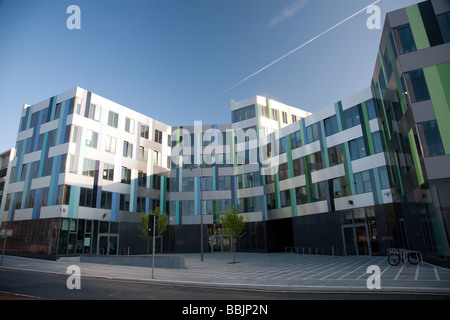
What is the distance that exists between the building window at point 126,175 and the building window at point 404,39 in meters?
32.3

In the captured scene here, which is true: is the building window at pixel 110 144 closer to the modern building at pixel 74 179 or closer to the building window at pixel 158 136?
the modern building at pixel 74 179

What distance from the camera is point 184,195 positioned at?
41.6 meters

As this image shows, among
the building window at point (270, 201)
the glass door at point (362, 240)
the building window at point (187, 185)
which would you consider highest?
the building window at point (187, 185)

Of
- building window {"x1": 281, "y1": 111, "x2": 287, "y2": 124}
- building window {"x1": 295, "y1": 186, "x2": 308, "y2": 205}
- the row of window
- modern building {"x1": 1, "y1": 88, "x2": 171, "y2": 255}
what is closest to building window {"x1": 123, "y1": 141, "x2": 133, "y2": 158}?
modern building {"x1": 1, "y1": 88, "x2": 171, "y2": 255}

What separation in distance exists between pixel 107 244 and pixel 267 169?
22473 millimetres

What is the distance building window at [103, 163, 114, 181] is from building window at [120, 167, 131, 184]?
5.34ft

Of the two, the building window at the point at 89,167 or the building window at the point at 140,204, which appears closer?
the building window at the point at 89,167

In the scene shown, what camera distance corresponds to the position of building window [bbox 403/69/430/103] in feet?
57.0

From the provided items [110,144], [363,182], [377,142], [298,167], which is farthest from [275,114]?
[110,144]

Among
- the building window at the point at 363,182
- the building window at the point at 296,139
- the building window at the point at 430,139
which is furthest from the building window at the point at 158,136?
the building window at the point at 430,139

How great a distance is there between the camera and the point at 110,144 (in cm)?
3584

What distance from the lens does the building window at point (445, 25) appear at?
17.1 meters
